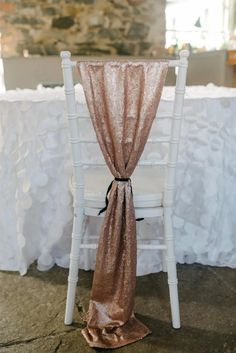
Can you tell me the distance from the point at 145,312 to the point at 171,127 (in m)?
0.69

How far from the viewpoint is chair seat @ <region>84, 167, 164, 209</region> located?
1.28 m

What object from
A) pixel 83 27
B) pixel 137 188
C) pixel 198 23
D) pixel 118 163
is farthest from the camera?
pixel 198 23

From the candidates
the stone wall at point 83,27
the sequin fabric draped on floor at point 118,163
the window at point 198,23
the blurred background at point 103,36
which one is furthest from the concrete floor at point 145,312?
the window at point 198,23

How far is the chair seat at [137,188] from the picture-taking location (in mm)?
1280

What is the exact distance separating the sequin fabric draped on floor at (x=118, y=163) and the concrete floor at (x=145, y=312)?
0.23 feet

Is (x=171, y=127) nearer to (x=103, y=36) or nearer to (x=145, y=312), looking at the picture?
(x=145, y=312)

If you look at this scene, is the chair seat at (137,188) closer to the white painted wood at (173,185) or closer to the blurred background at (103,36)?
the white painted wood at (173,185)

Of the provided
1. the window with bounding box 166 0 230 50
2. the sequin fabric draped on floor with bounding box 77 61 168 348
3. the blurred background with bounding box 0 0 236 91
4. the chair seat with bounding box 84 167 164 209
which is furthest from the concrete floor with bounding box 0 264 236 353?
the window with bounding box 166 0 230 50

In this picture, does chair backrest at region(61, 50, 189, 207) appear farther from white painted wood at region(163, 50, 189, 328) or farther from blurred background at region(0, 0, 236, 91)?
blurred background at region(0, 0, 236, 91)

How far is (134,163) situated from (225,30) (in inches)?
156

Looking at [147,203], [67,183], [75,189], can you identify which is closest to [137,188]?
[147,203]

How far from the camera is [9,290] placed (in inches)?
61.9

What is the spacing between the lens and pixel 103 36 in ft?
13.6

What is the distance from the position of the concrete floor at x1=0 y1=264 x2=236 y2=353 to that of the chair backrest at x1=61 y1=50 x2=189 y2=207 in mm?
444
